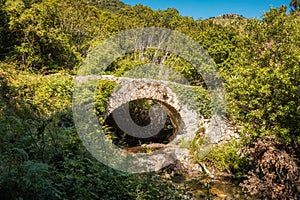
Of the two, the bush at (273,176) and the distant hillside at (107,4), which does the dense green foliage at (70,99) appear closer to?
the bush at (273,176)

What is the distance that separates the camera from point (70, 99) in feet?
27.6

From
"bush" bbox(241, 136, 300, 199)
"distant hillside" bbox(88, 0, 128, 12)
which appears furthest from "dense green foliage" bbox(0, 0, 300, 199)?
"distant hillside" bbox(88, 0, 128, 12)

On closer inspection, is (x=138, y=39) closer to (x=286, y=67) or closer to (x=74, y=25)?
(x=74, y=25)

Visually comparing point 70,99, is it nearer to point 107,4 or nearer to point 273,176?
point 273,176

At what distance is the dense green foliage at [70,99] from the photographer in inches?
127

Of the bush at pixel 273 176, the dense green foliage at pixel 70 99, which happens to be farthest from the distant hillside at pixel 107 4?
the bush at pixel 273 176

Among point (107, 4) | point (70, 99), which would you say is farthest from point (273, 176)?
point (107, 4)

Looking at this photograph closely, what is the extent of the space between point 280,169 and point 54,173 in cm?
490

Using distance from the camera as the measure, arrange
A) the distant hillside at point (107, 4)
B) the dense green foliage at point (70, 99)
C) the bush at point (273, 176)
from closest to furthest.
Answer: the dense green foliage at point (70, 99)
the bush at point (273, 176)
the distant hillside at point (107, 4)

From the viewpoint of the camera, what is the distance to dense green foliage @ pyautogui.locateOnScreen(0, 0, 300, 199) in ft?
10.6

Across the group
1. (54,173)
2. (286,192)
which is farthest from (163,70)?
(54,173)

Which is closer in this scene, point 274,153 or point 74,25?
point 274,153

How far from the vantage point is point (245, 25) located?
8.91 metres

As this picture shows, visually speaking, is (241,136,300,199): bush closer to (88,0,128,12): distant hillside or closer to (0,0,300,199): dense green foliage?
(0,0,300,199): dense green foliage
